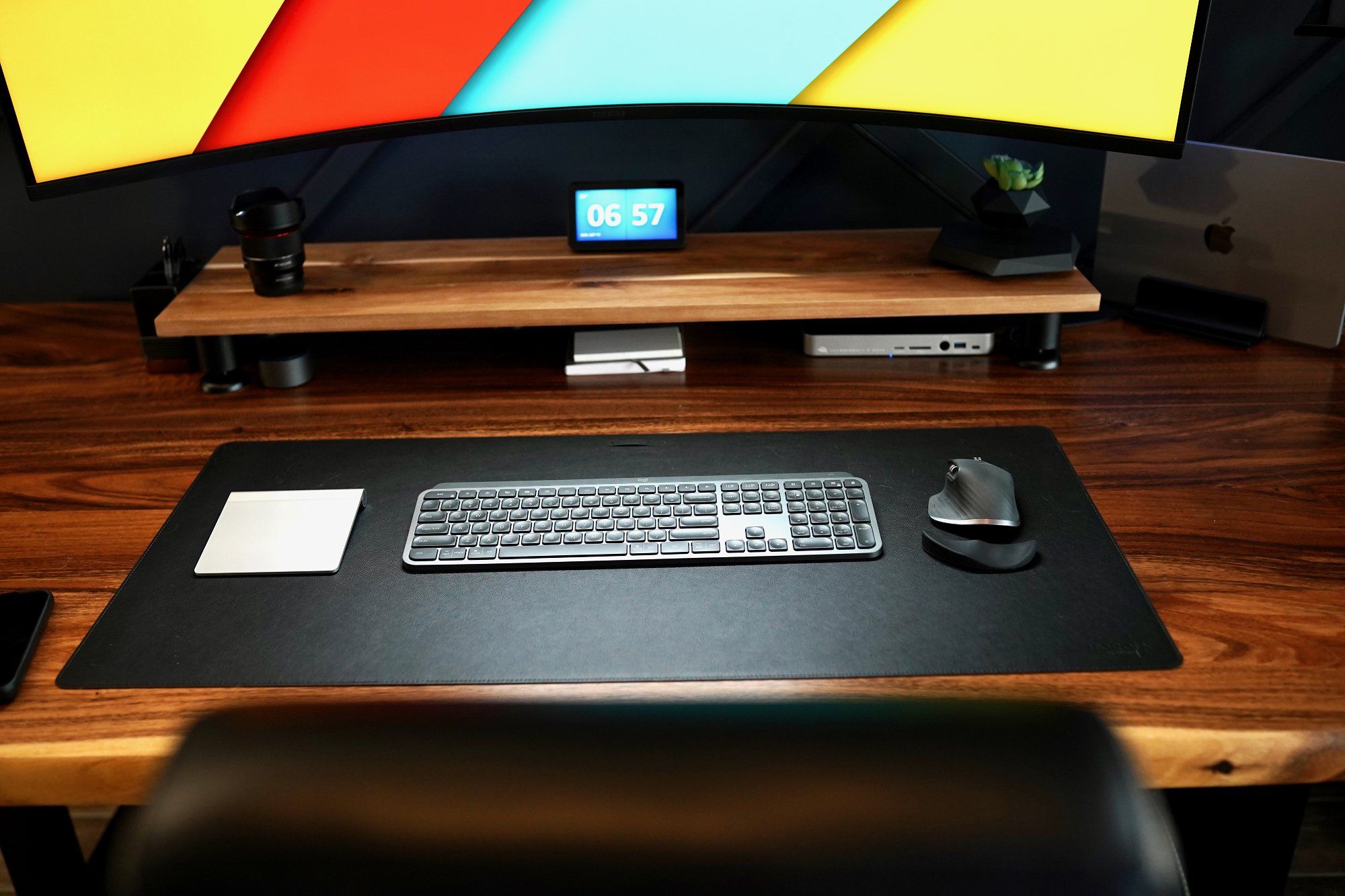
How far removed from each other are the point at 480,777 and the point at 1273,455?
99cm

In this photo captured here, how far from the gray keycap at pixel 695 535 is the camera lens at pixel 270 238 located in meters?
0.65

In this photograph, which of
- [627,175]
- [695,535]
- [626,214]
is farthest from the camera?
[627,175]

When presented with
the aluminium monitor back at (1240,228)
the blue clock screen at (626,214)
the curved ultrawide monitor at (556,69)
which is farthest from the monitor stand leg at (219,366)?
the aluminium monitor back at (1240,228)

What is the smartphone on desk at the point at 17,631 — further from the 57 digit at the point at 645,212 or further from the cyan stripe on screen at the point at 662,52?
the 57 digit at the point at 645,212

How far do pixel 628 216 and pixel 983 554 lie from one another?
720 mm

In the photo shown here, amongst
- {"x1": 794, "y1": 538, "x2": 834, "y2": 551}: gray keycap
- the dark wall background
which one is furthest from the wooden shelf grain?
{"x1": 794, "y1": 538, "x2": 834, "y2": 551}: gray keycap

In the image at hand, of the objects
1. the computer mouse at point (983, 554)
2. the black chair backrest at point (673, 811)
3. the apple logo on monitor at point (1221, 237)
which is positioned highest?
the apple logo on monitor at point (1221, 237)

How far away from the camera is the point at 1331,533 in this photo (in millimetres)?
957

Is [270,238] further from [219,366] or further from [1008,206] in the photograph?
[1008,206]

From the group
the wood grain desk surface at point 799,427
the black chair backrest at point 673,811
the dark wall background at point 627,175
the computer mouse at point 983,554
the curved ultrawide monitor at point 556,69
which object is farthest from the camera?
the dark wall background at point 627,175

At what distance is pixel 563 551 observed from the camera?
94cm

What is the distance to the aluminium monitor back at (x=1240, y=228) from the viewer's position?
1260mm

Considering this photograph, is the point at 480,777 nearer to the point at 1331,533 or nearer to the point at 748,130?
the point at 1331,533

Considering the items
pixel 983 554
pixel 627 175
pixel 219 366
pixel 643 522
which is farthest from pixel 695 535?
pixel 627 175
